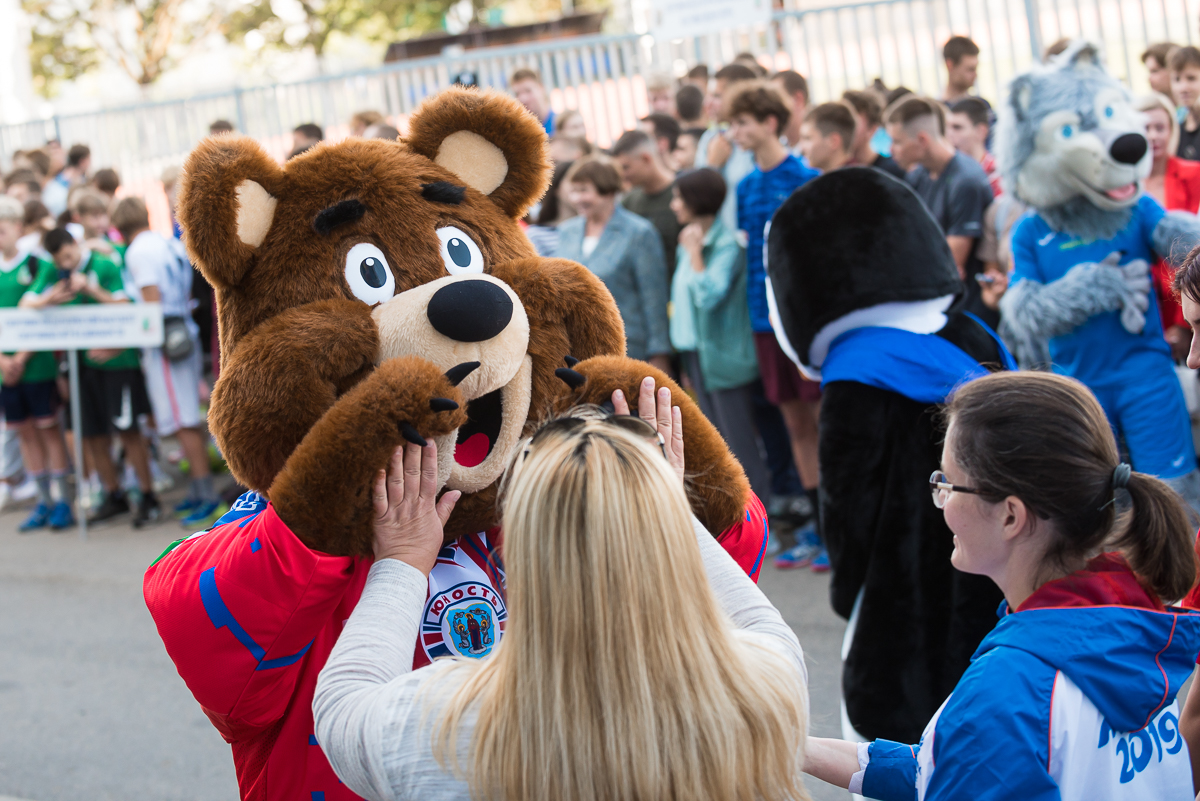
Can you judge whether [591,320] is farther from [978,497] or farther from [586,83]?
[586,83]

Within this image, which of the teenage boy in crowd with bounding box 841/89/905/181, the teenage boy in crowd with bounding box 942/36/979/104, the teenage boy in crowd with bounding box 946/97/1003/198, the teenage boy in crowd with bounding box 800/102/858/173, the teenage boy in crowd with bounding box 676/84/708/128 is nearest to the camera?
the teenage boy in crowd with bounding box 800/102/858/173

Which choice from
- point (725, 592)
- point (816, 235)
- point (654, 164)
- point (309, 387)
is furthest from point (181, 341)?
point (725, 592)

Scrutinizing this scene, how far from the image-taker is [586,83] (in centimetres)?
1055

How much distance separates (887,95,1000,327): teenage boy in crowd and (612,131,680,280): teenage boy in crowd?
1261 mm

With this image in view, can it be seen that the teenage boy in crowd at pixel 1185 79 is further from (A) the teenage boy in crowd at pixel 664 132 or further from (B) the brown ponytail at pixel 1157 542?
(B) the brown ponytail at pixel 1157 542

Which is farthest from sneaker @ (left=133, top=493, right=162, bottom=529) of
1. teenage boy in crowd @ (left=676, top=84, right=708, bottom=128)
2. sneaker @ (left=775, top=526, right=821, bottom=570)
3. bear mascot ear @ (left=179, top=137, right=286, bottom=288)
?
bear mascot ear @ (left=179, top=137, right=286, bottom=288)

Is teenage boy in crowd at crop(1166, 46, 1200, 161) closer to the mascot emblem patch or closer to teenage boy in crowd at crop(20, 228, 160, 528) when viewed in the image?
the mascot emblem patch

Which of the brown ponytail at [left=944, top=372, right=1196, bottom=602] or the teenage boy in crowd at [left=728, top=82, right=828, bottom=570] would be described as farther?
the teenage boy in crowd at [left=728, top=82, right=828, bottom=570]

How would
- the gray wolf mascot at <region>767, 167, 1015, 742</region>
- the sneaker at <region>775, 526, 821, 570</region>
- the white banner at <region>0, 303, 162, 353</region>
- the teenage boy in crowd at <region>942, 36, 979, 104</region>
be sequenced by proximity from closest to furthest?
the gray wolf mascot at <region>767, 167, 1015, 742</region>
the sneaker at <region>775, 526, 821, 570</region>
the white banner at <region>0, 303, 162, 353</region>
the teenage boy in crowd at <region>942, 36, 979, 104</region>

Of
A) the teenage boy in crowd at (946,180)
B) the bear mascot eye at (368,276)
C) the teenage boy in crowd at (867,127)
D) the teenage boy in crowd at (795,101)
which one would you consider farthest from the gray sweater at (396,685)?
the teenage boy in crowd at (795,101)

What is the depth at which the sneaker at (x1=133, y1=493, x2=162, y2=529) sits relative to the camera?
23.1 ft

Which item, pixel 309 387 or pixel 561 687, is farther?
pixel 309 387

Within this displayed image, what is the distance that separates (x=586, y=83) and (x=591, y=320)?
9198mm

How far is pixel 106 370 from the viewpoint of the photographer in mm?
6863
